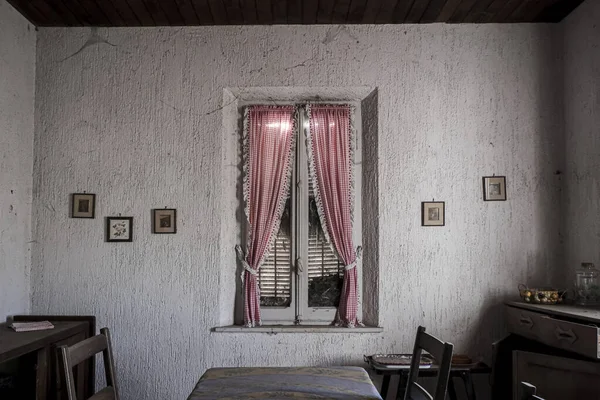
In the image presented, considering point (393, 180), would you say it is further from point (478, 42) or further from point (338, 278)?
point (478, 42)

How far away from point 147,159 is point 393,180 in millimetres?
1806

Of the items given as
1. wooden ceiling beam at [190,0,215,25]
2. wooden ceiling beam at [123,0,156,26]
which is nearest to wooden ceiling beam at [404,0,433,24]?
wooden ceiling beam at [190,0,215,25]

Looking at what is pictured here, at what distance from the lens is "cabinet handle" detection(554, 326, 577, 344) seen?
278cm

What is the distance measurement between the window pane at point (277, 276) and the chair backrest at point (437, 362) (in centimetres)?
164

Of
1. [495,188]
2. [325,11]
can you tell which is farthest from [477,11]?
[495,188]

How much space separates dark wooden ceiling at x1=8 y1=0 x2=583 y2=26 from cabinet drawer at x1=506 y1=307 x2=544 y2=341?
6.78ft

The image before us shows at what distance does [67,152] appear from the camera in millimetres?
3852

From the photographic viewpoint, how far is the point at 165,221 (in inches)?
150

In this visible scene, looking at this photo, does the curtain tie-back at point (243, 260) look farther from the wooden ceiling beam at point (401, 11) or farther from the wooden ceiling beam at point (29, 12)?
the wooden ceiling beam at point (29, 12)

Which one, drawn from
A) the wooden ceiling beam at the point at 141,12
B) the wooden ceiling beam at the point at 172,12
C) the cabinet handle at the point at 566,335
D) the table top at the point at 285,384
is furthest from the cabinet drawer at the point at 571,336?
the wooden ceiling beam at the point at 141,12

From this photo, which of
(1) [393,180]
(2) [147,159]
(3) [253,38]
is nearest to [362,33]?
(3) [253,38]

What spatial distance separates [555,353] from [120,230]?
2.97 meters

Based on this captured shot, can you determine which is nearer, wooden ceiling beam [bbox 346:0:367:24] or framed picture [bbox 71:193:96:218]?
wooden ceiling beam [bbox 346:0:367:24]

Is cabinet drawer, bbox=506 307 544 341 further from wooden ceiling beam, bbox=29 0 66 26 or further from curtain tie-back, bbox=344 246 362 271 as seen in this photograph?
wooden ceiling beam, bbox=29 0 66 26
